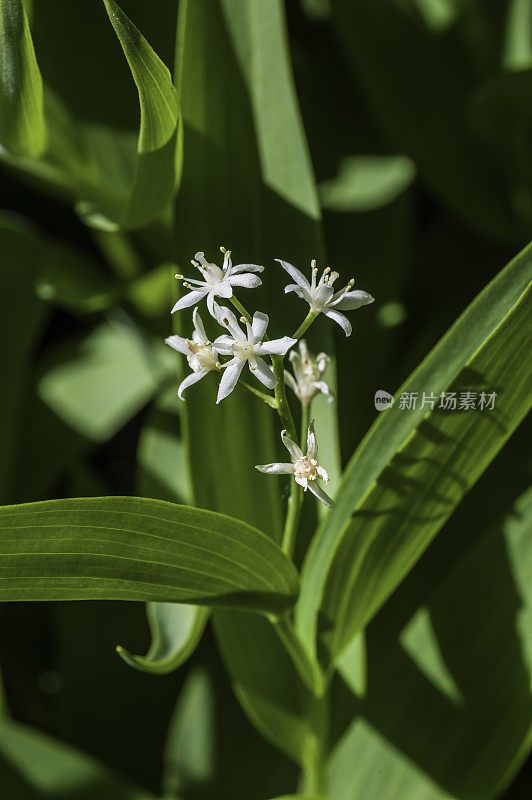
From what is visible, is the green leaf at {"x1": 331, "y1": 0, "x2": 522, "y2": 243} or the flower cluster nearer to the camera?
the flower cluster

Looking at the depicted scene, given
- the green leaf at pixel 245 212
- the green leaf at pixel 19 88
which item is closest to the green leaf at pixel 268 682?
the green leaf at pixel 245 212

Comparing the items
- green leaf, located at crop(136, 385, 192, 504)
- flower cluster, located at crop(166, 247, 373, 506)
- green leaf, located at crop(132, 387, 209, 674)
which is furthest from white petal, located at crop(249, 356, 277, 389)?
green leaf, located at crop(136, 385, 192, 504)

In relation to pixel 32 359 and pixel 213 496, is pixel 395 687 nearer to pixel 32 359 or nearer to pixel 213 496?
pixel 213 496

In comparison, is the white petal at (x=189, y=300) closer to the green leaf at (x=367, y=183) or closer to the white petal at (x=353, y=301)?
the white petal at (x=353, y=301)

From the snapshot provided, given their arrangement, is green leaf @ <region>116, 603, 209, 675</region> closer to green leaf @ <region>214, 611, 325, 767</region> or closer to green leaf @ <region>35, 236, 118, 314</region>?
green leaf @ <region>214, 611, 325, 767</region>

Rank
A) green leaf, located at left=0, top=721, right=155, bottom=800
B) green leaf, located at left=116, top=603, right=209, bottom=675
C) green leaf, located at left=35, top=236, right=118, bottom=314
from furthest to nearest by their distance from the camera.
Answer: green leaf, located at left=35, top=236, right=118, bottom=314 < green leaf, located at left=0, top=721, right=155, bottom=800 < green leaf, located at left=116, top=603, right=209, bottom=675

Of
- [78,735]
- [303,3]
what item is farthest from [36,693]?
[303,3]
